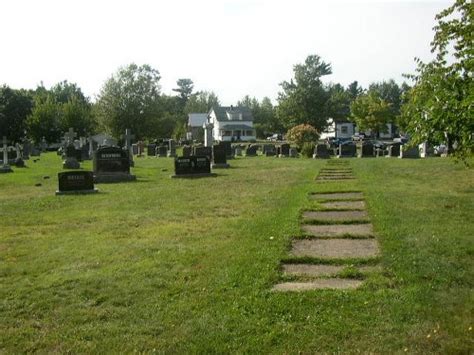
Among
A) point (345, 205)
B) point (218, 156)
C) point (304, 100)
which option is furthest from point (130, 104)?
point (345, 205)

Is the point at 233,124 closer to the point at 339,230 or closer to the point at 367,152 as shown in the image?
the point at 367,152

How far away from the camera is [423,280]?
564cm

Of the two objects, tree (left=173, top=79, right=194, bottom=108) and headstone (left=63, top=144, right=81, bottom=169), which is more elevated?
tree (left=173, top=79, right=194, bottom=108)

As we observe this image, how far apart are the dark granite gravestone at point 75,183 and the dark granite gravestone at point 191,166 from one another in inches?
206

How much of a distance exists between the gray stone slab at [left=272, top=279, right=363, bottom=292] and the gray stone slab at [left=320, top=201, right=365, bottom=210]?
5003 mm

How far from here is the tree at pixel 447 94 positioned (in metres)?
5.33

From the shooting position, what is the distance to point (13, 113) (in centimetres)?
6694

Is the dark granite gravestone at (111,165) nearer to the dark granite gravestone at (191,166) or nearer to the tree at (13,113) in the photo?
the dark granite gravestone at (191,166)

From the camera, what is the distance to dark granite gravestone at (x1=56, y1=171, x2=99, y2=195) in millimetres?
15586

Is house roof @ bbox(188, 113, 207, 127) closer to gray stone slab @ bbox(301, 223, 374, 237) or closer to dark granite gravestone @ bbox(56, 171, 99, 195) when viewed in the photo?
dark granite gravestone @ bbox(56, 171, 99, 195)

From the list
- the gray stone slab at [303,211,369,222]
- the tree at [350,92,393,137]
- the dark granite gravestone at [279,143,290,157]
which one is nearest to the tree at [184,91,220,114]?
the tree at [350,92,393,137]

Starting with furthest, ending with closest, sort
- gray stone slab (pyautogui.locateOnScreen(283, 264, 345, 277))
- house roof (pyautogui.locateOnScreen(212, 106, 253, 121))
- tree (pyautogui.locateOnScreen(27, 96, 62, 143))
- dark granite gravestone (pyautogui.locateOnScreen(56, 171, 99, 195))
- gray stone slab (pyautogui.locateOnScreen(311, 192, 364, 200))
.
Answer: house roof (pyautogui.locateOnScreen(212, 106, 253, 121)) → tree (pyautogui.locateOnScreen(27, 96, 62, 143)) → dark granite gravestone (pyautogui.locateOnScreen(56, 171, 99, 195)) → gray stone slab (pyautogui.locateOnScreen(311, 192, 364, 200)) → gray stone slab (pyautogui.locateOnScreen(283, 264, 345, 277))

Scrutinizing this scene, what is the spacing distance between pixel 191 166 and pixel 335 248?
46.9 ft

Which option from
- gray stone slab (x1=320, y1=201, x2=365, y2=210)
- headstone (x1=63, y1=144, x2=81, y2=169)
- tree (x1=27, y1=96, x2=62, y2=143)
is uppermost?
tree (x1=27, y1=96, x2=62, y2=143)
